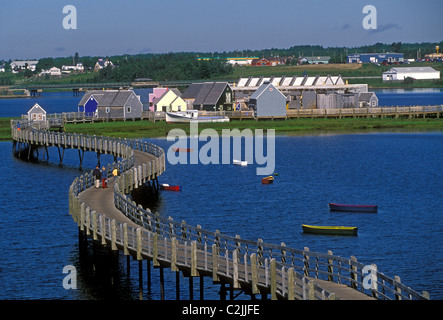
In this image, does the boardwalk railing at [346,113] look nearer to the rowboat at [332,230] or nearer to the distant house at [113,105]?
the distant house at [113,105]

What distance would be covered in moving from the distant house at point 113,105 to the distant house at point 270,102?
70.7 ft

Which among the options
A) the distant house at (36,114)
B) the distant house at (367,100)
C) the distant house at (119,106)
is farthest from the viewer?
the distant house at (367,100)

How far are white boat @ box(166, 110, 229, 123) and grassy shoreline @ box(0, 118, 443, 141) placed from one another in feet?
5.34

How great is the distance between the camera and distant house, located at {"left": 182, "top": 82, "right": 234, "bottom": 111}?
157750 millimetres

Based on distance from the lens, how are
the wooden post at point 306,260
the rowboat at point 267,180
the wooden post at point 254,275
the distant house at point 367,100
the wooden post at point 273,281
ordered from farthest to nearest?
the distant house at point 367,100
the rowboat at point 267,180
the wooden post at point 306,260
the wooden post at point 254,275
the wooden post at point 273,281

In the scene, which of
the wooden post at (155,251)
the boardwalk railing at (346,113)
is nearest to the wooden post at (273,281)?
the wooden post at (155,251)

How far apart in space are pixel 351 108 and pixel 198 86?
1278 inches

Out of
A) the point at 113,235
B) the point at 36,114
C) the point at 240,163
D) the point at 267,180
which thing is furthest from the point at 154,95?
the point at 113,235

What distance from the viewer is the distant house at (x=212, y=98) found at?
158 m

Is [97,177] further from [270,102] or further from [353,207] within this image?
[270,102]

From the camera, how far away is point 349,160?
10150 centimetres

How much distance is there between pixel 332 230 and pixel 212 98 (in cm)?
10307

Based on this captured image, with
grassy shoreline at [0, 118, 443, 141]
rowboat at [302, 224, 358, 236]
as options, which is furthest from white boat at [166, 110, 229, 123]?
rowboat at [302, 224, 358, 236]

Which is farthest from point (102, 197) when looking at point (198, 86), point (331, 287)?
point (198, 86)
